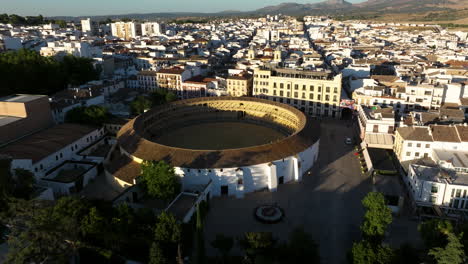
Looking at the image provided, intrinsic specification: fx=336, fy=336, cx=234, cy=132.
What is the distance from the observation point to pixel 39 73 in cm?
6956

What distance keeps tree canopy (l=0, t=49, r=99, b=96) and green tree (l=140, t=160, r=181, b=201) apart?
4552 cm

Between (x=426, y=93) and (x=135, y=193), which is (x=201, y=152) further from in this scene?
(x=426, y=93)

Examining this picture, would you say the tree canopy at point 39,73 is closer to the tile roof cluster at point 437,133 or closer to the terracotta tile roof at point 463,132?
the tile roof cluster at point 437,133

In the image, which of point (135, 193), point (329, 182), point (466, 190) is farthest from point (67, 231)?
point (466, 190)

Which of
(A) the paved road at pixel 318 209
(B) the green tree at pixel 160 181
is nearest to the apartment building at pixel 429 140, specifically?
(A) the paved road at pixel 318 209

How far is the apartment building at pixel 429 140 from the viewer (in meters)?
39.9

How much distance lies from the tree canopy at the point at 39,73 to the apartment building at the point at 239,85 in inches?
1320

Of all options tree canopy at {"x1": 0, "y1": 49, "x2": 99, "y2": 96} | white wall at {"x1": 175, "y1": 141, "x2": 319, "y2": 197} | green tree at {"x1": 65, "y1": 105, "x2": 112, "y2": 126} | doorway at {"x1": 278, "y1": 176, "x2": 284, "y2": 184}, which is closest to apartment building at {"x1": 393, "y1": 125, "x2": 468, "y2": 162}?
white wall at {"x1": 175, "y1": 141, "x2": 319, "y2": 197}

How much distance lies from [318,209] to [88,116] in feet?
123

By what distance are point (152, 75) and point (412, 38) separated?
472ft

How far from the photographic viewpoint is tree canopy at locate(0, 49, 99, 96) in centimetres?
6456

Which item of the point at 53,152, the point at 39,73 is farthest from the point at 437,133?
the point at 39,73

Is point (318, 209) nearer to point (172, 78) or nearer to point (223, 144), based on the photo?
point (223, 144)

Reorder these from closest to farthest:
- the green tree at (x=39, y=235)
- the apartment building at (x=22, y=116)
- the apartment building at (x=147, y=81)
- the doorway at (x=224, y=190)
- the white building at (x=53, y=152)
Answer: the green tree at (x=39, y=235), the doorway at (x=224, y=190), the white building at (x=53, y=152), the apartment building at (x=22, y=116), the apartment building at (x=147, y=81)
